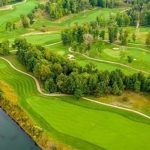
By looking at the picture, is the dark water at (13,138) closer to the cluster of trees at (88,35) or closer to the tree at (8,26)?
the cluster of trees at (88,35)

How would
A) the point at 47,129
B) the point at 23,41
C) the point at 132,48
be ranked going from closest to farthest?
1. the point at 47,129
2. the point at 23,41
3. the point at 132,48

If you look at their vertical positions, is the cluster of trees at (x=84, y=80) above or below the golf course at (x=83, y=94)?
above

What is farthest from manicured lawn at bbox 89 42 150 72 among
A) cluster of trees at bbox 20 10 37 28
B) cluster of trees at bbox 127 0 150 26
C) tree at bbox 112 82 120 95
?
cluster of trees at bbox 20 10 37 28

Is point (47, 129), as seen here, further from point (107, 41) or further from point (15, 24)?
point (15, 24)

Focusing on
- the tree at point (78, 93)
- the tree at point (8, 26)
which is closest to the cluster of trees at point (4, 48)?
the tree at point (8, 26)

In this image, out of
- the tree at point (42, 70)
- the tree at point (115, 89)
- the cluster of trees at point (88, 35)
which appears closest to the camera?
the tree at point (115, 89)

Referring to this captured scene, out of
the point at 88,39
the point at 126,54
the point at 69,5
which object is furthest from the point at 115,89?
the point at 69,5

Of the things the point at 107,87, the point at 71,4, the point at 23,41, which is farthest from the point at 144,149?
the point at 71,4

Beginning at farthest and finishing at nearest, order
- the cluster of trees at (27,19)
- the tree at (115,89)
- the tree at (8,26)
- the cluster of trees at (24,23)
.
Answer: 1. the cluster of trees at (27,19)
2. the cluster of trees at (24,23)
3. the tree at (8,26)
4. the tree at (115,89)
